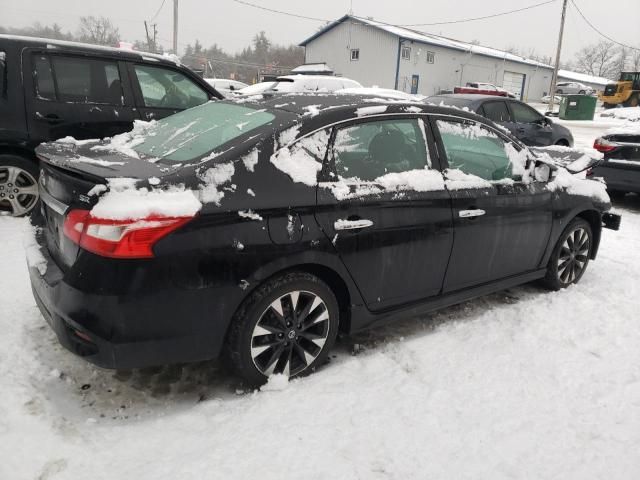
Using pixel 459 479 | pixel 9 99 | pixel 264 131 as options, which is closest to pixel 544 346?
pixel 459 479

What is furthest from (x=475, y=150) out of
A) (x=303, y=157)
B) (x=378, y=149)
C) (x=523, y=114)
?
(x=523, y=114)

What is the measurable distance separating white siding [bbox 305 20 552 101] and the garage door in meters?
2.43

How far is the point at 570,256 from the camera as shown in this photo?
459cm

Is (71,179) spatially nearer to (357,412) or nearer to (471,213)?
(357,412)

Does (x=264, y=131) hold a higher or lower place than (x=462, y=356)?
higher

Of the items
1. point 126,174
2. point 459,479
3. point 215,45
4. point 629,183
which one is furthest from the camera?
point 215,45

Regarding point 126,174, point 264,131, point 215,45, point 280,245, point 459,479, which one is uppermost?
point 215,45

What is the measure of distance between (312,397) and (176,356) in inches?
31.0

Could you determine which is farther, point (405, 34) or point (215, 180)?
point (405, 34)

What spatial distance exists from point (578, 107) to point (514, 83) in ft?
83.2

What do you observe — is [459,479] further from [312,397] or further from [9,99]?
[9,99]

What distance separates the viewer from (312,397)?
2.85 m

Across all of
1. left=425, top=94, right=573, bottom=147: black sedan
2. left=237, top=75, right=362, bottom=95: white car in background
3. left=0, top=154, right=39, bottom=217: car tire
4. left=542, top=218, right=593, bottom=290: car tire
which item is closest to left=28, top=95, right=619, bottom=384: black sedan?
left=542, top=218, right=593, bottom=290: car tire

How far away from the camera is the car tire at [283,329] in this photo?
2.68 m
